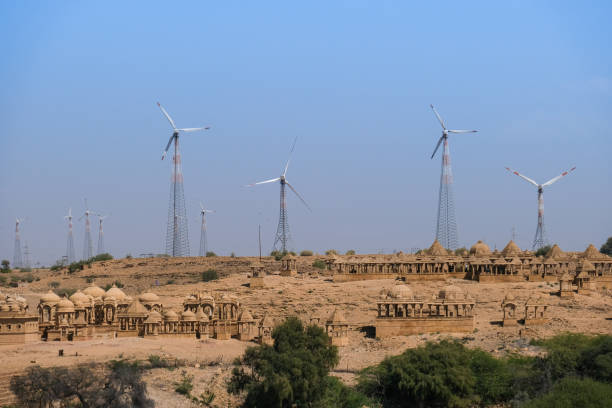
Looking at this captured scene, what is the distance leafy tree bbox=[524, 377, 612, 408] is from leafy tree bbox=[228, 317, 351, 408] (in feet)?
33.1

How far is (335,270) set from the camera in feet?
275

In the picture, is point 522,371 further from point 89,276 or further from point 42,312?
point 89,276

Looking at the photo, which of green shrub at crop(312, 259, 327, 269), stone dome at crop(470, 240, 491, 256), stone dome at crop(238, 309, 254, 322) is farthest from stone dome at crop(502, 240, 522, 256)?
stone dome at crop(238, 309, 254, 322)

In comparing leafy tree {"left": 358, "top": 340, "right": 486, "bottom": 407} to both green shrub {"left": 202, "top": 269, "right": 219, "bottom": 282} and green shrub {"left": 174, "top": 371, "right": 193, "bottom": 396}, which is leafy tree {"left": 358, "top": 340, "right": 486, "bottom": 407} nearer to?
green shrub {"left": 174, "top": 371, "right": 193, "bottom": 396}

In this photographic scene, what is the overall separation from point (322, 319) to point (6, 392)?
24.4 metres

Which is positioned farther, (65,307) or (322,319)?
(322,319)

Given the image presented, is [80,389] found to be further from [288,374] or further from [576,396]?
[576,396]

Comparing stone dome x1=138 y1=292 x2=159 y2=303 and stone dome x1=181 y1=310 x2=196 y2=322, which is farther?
stone dome x1=138 y1=292 x2=159 y2=303

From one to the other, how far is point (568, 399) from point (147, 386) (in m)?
20.5

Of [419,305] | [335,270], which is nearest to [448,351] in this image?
[419,305]

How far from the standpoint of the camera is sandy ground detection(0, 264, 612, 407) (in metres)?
52.6

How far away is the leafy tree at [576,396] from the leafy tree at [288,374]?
10099mm

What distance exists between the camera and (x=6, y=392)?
160ft

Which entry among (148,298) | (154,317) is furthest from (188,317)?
(148,298)
